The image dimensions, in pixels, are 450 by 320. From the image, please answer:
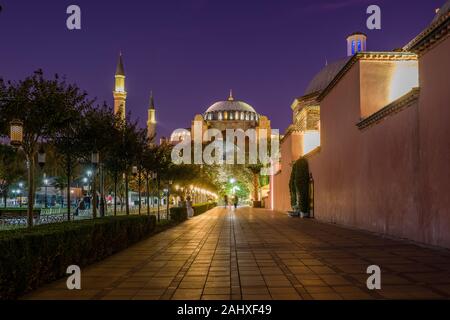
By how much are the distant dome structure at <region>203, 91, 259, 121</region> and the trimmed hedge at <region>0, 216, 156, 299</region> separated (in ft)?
305

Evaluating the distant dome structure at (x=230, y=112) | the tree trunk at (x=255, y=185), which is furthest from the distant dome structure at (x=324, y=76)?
the distant dome structure at (x=230, y=112)

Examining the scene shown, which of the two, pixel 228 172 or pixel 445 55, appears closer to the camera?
pixel 445 55

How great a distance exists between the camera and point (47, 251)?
736 centimetres

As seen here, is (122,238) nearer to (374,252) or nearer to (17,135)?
(17,135)

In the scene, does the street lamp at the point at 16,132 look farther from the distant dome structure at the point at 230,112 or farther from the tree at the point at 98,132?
the distant dome structure at the point at 230,112

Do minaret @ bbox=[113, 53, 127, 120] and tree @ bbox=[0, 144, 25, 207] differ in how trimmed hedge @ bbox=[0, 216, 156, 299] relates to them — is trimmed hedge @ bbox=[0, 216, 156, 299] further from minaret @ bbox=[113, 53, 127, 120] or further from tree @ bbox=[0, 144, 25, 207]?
minaret @ bbox=[113, 53, 127, 120]

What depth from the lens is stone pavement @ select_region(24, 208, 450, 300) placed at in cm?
653

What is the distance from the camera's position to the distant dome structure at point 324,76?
40.6 m

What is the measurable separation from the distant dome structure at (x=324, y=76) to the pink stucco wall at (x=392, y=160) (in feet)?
55.8

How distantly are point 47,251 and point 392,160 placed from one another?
10763 millimetres

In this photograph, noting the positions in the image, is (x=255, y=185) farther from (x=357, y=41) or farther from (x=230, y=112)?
(x=230, y=112)
